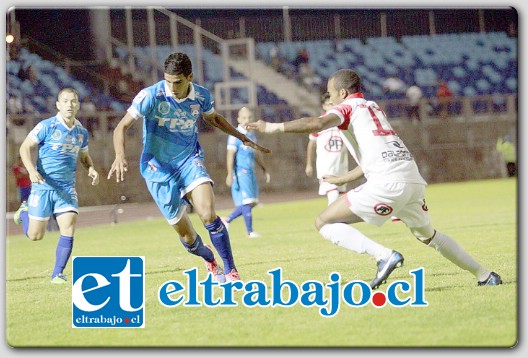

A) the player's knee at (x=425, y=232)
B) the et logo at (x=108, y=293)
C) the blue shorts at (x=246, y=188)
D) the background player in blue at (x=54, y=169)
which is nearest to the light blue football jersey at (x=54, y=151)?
the background player in blue at (x=54, y=169)

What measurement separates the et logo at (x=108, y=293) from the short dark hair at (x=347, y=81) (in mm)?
1886

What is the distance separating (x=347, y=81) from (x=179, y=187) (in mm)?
1781

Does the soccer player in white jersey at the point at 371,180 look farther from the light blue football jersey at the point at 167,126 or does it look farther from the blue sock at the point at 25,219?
the blue sock at the point at 25,219

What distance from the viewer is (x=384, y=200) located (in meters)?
6.97

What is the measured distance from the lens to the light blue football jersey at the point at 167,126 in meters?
7.72

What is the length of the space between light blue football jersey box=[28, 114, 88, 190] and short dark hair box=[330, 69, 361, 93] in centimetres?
301

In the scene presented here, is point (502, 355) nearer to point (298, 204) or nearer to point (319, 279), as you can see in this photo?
point (319, 279)

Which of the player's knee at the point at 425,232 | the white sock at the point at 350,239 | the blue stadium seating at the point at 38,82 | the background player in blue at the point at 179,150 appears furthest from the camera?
the background player in blue at the point at 179,150

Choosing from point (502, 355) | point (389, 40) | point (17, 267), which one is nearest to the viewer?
point (502, 355)

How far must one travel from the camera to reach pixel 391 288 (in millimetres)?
6938

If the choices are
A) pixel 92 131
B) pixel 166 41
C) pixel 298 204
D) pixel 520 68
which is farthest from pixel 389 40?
pixel 298 204

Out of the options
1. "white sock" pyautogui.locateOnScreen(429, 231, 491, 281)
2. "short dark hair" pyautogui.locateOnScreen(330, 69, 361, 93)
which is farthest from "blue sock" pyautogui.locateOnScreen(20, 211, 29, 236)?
"white sock" pyautogui.locateOnScreen(429, 231, 491, 281)

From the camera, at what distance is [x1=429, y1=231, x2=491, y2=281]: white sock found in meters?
7.43

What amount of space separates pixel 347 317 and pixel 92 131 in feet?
23.6
